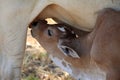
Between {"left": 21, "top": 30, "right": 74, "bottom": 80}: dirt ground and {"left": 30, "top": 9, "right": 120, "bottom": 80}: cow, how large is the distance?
529mm

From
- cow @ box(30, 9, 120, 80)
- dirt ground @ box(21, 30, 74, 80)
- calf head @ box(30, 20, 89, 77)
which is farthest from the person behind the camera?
dirt ground @ box(21, 30, 74, 80)

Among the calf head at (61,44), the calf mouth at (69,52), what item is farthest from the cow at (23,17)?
the calf mouth at (69,52)

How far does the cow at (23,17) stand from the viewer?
15.7ft

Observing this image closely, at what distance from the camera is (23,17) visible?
4879mm

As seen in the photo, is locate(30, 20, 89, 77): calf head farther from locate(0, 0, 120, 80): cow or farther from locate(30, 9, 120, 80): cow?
locate(0, 0, 120, 80): cow

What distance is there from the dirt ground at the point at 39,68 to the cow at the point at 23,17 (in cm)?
65

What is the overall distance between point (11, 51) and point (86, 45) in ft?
2.08

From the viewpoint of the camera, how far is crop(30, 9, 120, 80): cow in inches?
176

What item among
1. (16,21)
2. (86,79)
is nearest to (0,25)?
(16,21)

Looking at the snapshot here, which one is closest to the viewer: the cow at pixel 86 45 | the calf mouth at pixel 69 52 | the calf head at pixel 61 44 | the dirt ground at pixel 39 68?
the cow at pixel 86 45

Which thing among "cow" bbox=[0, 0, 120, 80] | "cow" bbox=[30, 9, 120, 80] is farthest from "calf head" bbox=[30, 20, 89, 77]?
"cow" bbox=[0, 0, 120, 80]

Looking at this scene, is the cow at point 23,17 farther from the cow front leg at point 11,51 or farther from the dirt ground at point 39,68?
the dirt ground at point 39,68

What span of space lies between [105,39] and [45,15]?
754 mm

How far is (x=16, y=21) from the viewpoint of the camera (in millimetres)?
4863
